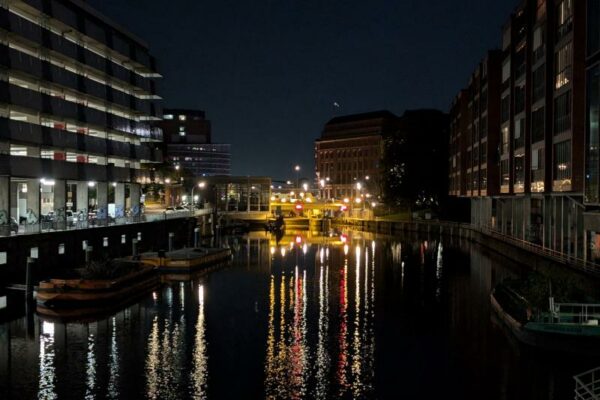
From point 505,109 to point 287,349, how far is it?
53.1 metres

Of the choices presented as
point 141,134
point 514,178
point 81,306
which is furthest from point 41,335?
point 141,134

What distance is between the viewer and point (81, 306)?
141 feet

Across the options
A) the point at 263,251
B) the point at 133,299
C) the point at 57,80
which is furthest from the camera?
the point at 263,251

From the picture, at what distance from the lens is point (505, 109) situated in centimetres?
7775

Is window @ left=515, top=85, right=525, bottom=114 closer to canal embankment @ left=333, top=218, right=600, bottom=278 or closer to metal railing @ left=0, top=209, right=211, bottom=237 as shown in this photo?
canal embankment @ left=333, top=218, right=600, bottom=278

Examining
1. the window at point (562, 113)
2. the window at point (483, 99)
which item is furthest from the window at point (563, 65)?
the window at point (483, 99)

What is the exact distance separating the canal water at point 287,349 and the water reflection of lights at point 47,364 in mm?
54

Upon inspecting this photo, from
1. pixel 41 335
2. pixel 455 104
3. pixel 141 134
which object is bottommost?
pixel 41 335

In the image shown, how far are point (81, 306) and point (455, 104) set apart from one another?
94.4 meters

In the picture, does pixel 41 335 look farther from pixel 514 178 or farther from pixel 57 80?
pixel 514 178

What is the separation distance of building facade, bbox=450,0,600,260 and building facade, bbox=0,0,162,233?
38854 mm

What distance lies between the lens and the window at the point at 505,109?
75625 millimetres

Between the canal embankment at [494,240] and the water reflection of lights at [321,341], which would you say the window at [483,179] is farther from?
the water reflection of lights at [321,341]

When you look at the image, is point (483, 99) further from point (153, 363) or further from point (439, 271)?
point (153, 363)
